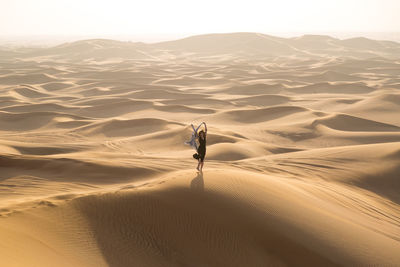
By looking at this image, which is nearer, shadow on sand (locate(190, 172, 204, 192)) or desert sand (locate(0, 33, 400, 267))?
desert sand (locate(0, 33, 400, 267))

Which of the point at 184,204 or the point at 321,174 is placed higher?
the point at 184,204

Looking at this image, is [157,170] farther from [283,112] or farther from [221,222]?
[283,112]

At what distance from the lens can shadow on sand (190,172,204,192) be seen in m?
4.74

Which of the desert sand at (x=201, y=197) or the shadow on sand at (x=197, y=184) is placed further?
the shadow on sand at (x=197, y=184)

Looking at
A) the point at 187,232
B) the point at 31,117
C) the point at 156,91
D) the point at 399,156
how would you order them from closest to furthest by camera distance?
1. the point at 187,232
2. the point at 399,156
3. the point at 31,117
4. the point at 156,91

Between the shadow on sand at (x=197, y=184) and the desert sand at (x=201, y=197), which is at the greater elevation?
the shadow on sand at (x=197, y=184)

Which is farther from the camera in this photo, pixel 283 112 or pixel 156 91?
pixel 156 91

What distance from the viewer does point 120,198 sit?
4457mm

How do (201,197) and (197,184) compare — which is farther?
→ (197,184)

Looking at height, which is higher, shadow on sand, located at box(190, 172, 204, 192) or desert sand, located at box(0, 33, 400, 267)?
shadow on sand, located at box(190, 172, 204, 192)

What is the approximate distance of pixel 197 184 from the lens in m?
4.87

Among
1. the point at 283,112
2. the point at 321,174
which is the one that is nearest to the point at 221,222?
the point at 321,174

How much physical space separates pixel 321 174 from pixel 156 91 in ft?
54.5

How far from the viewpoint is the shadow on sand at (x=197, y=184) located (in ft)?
15.6
